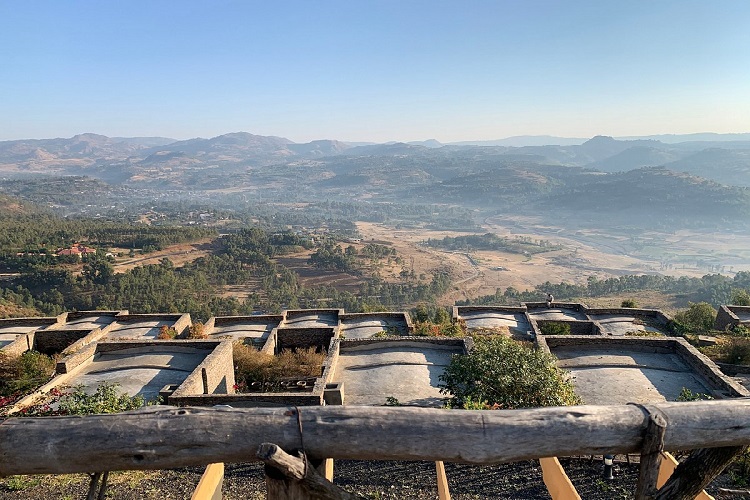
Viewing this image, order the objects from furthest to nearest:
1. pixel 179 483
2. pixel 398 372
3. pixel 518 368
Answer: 1. pixel 398 372
2. pixel 518 368
3. pixel 179 483

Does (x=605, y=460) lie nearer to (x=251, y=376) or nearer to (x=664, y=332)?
(x=251, y=376)

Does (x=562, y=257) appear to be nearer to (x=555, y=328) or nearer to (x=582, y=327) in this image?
(x=582, y=327)

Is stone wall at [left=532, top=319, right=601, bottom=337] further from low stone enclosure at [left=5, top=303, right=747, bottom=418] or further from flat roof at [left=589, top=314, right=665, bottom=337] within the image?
flat roof at [left=589, top=314, right=665, bottom=337]

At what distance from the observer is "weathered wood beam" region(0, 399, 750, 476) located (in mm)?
2543

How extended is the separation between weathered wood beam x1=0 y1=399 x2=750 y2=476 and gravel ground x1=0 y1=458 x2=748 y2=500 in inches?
166

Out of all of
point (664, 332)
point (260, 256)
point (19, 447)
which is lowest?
point (260, 256)

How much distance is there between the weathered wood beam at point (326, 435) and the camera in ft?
8.34

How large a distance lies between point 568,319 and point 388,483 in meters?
16.6

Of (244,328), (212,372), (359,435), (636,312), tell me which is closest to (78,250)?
(244,328)

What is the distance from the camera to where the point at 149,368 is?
13.5 metres

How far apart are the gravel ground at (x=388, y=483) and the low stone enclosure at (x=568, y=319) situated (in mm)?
11149

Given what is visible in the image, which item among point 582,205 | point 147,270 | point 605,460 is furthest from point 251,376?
point 582,205

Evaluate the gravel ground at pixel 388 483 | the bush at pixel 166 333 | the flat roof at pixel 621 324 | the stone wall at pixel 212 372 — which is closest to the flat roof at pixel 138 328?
the bush at pixel 166 333

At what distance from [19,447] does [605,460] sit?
719 centimetres
